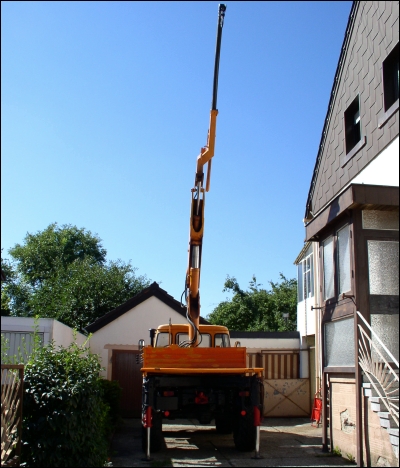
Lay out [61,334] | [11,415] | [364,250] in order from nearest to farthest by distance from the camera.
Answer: [11,415], [364,250], [61,334]

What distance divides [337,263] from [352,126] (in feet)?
11.2

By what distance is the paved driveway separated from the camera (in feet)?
29.8

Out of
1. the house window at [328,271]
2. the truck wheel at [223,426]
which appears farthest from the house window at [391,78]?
the truck wheel at [223,426]

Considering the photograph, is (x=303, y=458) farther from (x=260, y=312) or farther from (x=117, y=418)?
(x=260, y=312)

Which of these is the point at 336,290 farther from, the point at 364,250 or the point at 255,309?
the point at 255,309

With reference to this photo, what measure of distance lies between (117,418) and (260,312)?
24.2 meters

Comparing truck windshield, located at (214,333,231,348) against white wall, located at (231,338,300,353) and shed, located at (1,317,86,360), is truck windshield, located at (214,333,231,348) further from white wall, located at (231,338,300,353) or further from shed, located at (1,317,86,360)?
white wall, located at (231,338,300,353)

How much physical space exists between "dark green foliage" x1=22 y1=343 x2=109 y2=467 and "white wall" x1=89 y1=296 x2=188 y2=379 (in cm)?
921

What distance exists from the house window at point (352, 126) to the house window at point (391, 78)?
1.69 meters

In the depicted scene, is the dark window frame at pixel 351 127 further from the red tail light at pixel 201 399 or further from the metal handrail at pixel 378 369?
the red tail light at pixel 201 399

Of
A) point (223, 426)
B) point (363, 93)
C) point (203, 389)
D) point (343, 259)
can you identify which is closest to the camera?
point (343, 259)

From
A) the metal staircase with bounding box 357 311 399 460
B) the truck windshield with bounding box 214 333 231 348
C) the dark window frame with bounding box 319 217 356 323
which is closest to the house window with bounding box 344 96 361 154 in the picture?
the dark window frame with bounding box 319 217 356 323

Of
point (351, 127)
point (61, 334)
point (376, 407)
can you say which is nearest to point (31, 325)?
point (61, 334)

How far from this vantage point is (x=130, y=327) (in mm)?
17703
